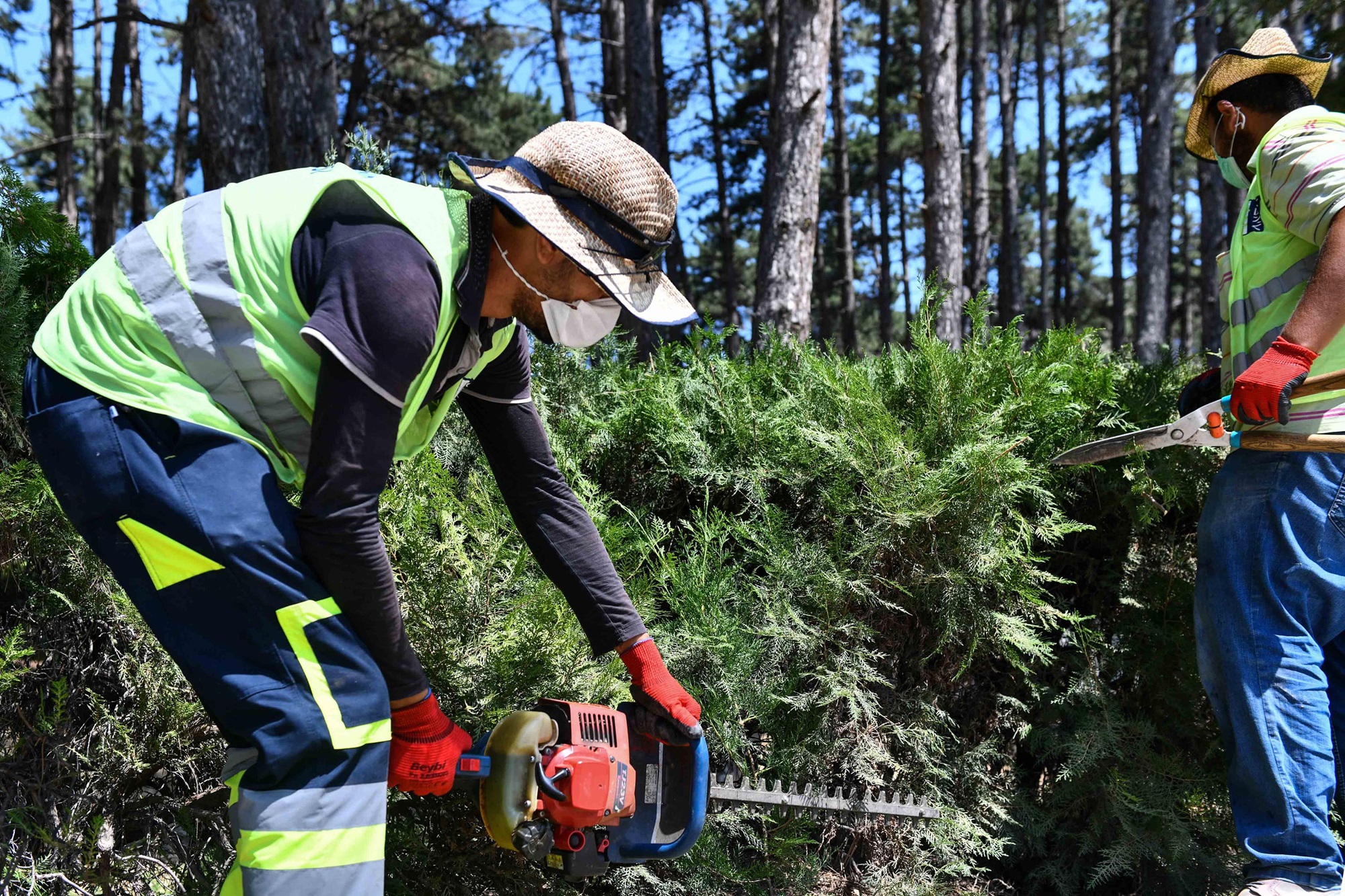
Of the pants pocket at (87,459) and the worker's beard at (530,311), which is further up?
the worker's beard at (530,311)

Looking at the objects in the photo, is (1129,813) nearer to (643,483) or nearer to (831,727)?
(831,727)

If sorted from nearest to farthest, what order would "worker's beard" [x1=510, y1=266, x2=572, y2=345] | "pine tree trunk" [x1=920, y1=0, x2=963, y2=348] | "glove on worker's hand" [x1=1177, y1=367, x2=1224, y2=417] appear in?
"worker's beard" [x1=510, y1=266, x2=572, y2=345]
"glove on worker's hand" [x1=1177, y1=367, x2=1224, y2=417]
"pine tree trunk" [x1=920, y1=0, x2=963, y2=348]

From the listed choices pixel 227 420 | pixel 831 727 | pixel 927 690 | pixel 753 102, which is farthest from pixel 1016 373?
pixel 753 102

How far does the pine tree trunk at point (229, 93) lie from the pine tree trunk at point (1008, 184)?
586 inches

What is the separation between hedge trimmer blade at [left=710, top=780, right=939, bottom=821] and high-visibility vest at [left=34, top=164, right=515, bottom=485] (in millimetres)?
1684

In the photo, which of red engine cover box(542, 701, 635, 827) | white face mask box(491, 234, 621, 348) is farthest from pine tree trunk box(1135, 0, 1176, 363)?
white face mask box(491, 234, 621, 348)

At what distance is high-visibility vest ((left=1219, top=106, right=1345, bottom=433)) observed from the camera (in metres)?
2.62

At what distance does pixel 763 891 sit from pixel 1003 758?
1.03m

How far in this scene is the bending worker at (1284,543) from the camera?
2557 mm

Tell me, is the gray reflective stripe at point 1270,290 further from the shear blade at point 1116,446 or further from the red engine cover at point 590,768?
the red engine cover at point 590,768

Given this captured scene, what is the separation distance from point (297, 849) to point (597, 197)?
1357mm

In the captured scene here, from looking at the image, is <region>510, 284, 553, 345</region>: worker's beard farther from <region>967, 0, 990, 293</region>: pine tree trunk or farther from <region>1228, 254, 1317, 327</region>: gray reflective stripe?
<region>967, 0, 990, 293</region>: pine tree trunk

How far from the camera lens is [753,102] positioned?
22.6m

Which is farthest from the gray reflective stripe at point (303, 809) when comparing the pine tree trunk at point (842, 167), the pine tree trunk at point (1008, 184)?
the pine tree trunk at point (842, 167)
